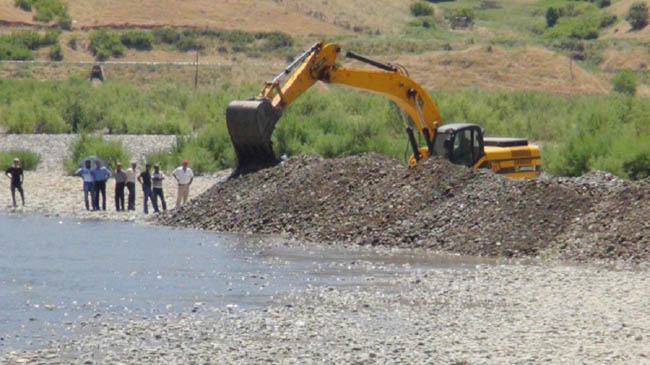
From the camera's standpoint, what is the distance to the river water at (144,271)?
17.1m

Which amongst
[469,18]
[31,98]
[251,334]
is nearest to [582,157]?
[251,334]

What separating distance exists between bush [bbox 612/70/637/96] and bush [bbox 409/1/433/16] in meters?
41.3

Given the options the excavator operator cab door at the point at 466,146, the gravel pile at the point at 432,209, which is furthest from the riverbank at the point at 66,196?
the excavator operator cab door at the point at 466,146

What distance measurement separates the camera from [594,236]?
2309 cm

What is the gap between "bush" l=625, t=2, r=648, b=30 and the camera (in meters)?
104

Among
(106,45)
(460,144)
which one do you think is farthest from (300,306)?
(106,45)

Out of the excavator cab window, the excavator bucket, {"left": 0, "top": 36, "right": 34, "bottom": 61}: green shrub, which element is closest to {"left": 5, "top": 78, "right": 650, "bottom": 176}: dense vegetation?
the excavator cab window

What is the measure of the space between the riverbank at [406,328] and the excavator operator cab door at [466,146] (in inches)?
342

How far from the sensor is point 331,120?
149ft

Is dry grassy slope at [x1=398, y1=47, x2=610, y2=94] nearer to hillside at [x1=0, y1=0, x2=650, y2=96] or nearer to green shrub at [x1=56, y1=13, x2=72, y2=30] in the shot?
hillside at [x1=0, y1=0, x2=650, y2=96]

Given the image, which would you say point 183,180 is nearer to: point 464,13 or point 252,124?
A: point 252,124

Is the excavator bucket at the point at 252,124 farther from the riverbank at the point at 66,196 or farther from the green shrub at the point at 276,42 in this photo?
the green shrub at the point at 276,42

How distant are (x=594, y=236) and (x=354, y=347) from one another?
9.97 m

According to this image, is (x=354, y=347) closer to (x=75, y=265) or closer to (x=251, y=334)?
(x=251, y=334)
